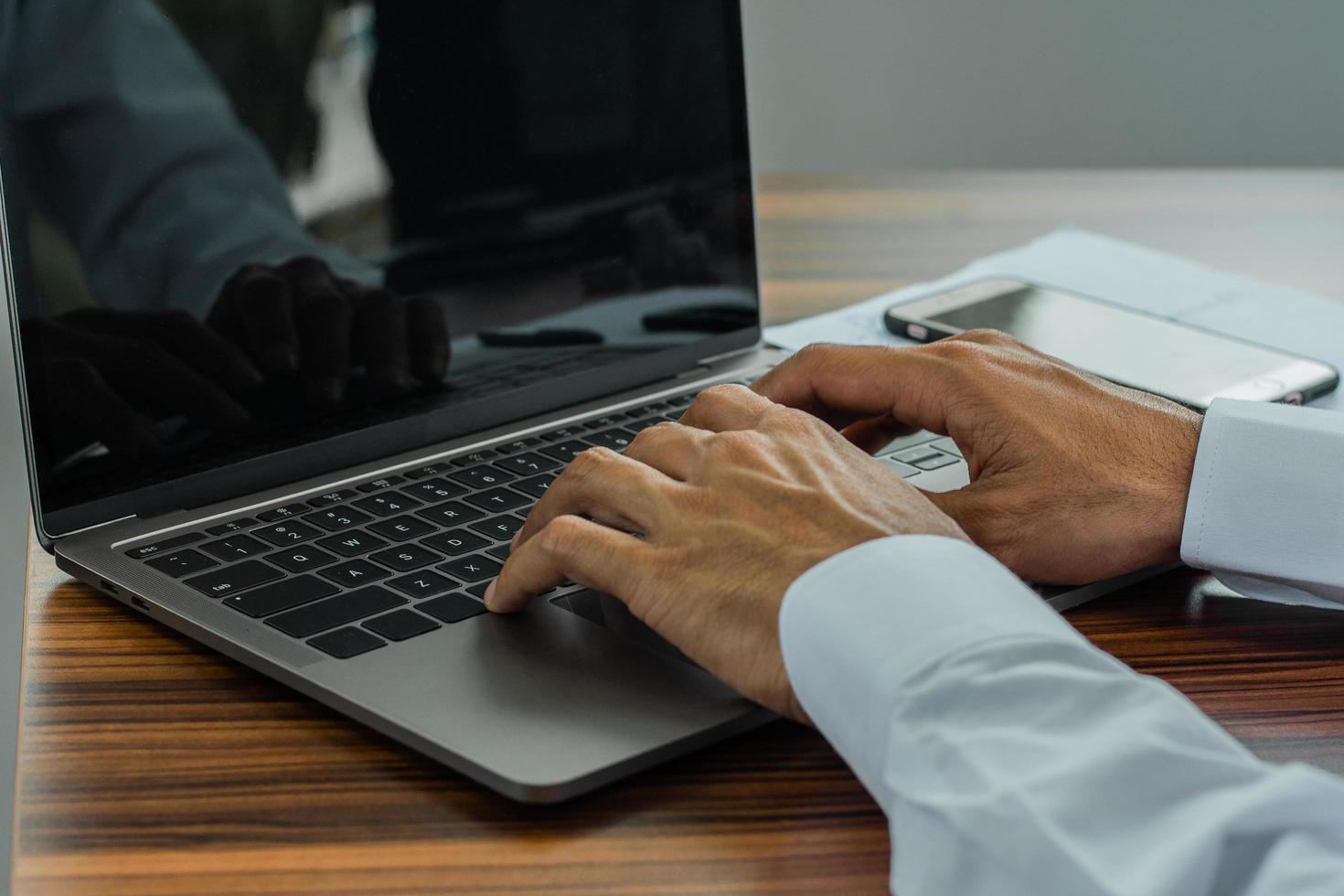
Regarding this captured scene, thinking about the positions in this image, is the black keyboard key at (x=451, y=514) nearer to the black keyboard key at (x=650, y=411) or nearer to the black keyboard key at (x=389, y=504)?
the black keyboard key at (x=389, y=504)

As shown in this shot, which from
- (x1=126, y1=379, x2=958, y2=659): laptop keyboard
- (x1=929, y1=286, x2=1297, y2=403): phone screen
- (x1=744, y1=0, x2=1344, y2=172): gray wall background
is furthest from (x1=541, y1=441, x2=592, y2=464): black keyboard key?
(x1=744, y1=0, x2=1344, y2=172): gray wall background

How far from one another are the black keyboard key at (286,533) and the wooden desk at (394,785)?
0.23 ft

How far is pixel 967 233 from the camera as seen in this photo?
1.31 m

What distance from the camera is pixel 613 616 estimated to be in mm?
555

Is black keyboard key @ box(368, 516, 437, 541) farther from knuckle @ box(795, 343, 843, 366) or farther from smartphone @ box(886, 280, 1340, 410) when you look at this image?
smartphone @ box(886, 280, 1340, 410)

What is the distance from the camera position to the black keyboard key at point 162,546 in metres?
0.61

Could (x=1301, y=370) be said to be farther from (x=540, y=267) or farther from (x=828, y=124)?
(x=828, y=124)

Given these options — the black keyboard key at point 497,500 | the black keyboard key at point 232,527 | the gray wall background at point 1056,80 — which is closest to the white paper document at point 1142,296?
the black keyboard key at point 497,500

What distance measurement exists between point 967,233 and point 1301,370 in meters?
0.47

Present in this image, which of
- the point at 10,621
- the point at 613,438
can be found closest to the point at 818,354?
the point at 613,438

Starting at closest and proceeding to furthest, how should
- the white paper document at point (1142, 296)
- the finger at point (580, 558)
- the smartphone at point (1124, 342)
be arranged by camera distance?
the finger at point (580, 558) → the smartphone at point (1124, 342) → the white paper document at point (1142, 296)

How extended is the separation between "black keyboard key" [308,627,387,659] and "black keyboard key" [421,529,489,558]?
87mm

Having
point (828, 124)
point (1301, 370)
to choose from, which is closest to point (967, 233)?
point (1301, 370)

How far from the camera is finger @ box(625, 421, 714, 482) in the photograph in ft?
1.86
